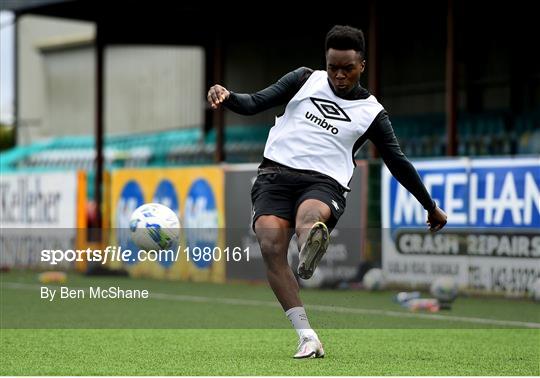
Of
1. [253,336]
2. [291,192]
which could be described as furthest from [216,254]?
[291,192]

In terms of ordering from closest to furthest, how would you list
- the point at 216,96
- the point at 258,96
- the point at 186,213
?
1. the point at 216,96
2. the point at 258,96
3. the point at 186,213

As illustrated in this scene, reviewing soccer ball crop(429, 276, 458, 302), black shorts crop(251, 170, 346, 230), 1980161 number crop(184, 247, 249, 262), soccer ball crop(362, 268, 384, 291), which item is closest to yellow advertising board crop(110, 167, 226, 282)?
1980161 number crop(184, 247, 249, 262)

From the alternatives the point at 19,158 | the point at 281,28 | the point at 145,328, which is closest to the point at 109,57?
the point at 19,158

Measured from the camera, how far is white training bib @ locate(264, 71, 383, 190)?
822cm

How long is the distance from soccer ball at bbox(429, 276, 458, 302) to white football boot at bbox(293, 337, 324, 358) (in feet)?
18.9

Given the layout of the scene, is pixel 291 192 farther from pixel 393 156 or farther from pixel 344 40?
pixel 344 40

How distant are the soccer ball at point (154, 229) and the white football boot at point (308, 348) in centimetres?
139

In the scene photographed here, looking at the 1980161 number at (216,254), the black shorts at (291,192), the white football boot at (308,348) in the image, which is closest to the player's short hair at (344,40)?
the black shorts at (291,192)

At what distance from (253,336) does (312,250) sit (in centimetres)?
290

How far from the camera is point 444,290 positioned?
14031mm

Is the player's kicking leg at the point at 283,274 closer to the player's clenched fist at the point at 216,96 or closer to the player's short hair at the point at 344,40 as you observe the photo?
the player's clenched fist at the point at 216,96

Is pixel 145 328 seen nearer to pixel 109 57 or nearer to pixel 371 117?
pixel 371 117

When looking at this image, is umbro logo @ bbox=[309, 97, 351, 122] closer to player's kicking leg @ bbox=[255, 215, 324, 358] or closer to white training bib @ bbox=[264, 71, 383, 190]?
white training bib @ bbox=[264, 71, 383, 190]

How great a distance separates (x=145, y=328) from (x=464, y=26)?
1608 cm
